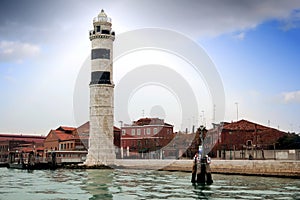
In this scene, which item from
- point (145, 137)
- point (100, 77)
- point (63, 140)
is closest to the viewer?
point (100, 77)

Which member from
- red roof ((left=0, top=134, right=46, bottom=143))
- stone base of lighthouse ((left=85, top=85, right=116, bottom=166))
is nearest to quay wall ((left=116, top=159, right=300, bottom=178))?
stone base of lighthouse ((left=85, top=85, right=116, bottom=166))

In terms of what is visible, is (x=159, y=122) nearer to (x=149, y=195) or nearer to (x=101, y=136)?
(x=101, y=136)

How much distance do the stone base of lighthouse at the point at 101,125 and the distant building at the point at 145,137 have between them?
24.6 ft

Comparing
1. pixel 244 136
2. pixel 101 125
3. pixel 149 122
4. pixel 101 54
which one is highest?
pixel 101 54

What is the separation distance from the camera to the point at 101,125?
1710 inches

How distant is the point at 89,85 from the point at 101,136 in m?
5.26

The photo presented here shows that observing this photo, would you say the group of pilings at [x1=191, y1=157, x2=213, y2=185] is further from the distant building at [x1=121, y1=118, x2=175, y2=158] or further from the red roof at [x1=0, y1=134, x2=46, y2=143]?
the red roof at [x1=0, y1=134, x2=46, y2=143]

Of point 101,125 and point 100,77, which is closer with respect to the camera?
point 101,125

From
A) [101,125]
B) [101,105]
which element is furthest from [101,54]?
[101,125]

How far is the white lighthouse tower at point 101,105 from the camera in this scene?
4338 cm

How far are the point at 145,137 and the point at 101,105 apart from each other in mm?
12507

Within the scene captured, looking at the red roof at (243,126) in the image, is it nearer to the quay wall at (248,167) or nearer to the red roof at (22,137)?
the quay wall at (248,167)

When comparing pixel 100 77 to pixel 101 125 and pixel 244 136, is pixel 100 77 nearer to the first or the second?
pixel 101 125

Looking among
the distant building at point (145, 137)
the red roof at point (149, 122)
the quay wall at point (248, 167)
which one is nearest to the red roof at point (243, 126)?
the distant building at point (145, 137)
